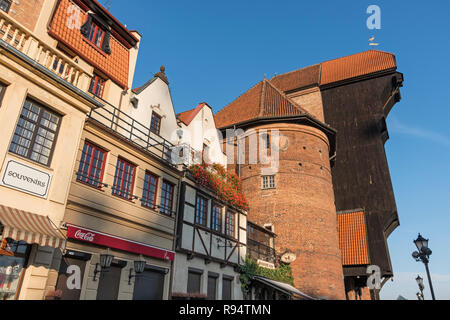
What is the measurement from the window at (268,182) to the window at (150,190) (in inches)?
439

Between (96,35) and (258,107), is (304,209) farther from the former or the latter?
(96,35)

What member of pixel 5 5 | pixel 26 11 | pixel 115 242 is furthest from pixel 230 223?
pixel 5 5

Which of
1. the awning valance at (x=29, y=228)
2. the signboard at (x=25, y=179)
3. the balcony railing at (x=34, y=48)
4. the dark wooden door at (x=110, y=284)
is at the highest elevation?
the balcony railing at (x=34, y=48)

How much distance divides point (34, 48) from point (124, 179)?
467cm

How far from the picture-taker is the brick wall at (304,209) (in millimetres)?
20109

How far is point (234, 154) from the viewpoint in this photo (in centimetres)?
2525

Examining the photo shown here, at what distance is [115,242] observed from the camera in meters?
9.98

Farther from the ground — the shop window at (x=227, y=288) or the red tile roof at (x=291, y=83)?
the red tile roof at (x=291, y=83)

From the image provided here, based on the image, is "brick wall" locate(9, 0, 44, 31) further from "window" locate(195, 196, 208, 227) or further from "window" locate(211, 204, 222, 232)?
"window" locate(211, 204, 222, 232)

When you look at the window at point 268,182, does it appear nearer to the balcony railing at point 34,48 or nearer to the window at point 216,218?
the window at point 216,218

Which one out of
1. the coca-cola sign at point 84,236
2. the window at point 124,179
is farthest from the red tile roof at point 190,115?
the coca-cola sign at point 84,236

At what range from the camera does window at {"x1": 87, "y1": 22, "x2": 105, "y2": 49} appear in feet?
42.6
